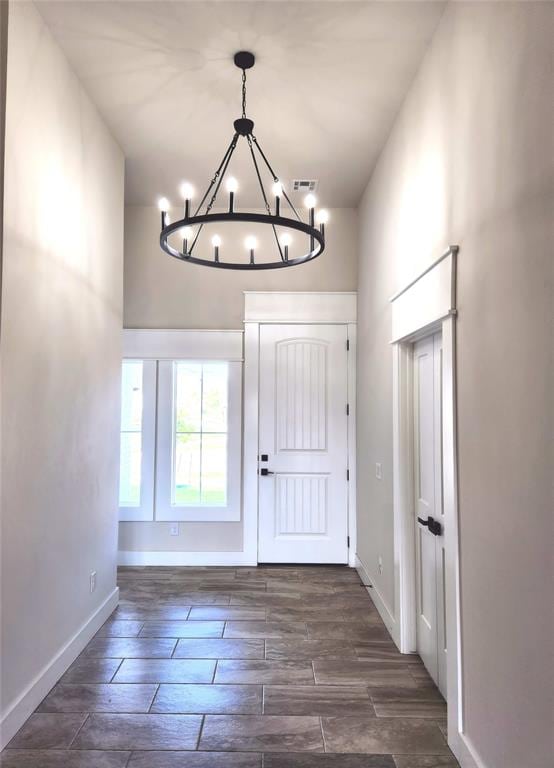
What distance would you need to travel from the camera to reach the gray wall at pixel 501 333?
54.3 inches

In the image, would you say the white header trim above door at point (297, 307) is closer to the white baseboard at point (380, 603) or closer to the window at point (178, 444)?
the window at point (178, 444)

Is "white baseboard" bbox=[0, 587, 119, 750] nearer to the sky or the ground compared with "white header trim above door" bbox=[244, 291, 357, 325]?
nearer to the ground

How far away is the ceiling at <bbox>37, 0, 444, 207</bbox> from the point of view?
2252mm

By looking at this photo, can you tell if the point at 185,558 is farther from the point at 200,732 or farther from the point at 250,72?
the point at 250,72

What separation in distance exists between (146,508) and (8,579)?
2.33 metres

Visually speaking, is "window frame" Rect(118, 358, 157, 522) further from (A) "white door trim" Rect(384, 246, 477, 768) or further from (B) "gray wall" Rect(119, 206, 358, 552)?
(A) "white door trim" Rect(384, 246, 477, 768)

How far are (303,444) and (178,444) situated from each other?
1.13m

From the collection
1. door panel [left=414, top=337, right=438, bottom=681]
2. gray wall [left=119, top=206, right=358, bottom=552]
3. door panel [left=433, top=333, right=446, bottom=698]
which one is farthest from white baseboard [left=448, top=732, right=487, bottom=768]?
gray wall [left=119, top=206, right=358, bottom=552]

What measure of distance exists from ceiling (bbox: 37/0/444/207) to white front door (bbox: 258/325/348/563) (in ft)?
4.99

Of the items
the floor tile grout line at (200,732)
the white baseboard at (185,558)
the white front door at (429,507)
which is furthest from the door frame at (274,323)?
the floor tile grout line at (200,732)

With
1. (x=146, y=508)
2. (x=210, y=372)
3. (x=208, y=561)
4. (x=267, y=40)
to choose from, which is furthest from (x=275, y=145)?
(x=208, y=561)

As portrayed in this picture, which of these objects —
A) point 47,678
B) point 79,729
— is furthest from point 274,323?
point 79,729

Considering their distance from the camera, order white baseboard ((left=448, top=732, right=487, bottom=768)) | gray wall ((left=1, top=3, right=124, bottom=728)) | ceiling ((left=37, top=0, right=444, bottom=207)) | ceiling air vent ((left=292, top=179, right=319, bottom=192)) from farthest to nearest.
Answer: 1. ceiling air vent ((left=292, top=179, right=319, bottom=192))
2. ceiling ((left=37, top=0, right=444, bottom=207))
3. gray wall ((left=1, top=3, right=124, bottom=728))
4. white baseboard ((left=448, top=732, right=487, bottom=768))

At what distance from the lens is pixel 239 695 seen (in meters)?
2.38
